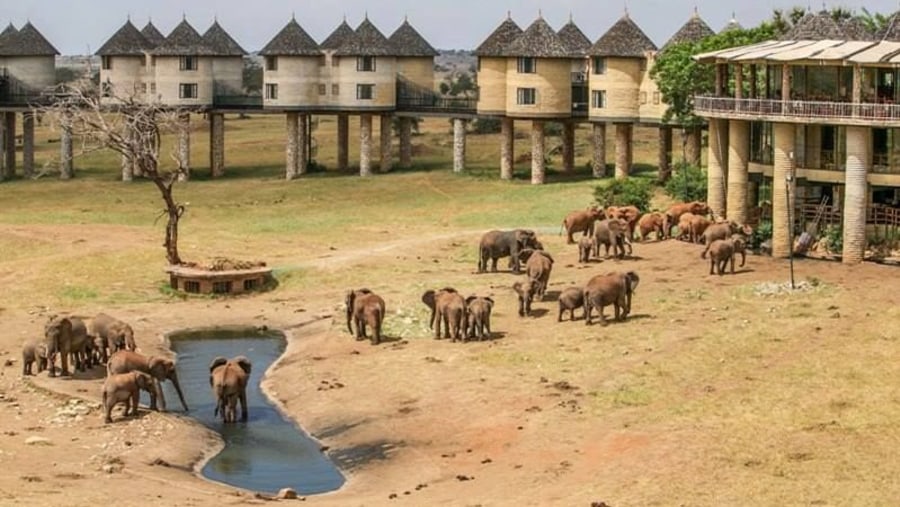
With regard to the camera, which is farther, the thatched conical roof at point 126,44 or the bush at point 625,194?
the thatched conical roof at point 126,44

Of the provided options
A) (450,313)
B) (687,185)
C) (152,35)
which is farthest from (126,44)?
(450,313)

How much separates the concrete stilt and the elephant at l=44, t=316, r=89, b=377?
29.9 meters

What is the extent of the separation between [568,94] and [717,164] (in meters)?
25.2

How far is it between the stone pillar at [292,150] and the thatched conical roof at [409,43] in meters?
7.29

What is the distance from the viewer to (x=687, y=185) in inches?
3017

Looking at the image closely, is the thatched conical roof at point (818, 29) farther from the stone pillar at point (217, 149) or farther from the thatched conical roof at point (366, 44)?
the stone pillar at point (217, 149)

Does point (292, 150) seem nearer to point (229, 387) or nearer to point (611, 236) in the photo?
point (611, 236)

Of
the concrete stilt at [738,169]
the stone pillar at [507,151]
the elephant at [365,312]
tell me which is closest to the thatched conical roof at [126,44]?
the stone pillar at [507,151]

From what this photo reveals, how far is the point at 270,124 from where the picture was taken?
471ft

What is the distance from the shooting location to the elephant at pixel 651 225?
63.3 metres

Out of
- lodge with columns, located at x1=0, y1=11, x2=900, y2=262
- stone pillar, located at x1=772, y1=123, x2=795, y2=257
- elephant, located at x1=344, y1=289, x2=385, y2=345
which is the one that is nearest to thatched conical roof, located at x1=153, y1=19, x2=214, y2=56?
lodge with columns, located at x1=0, y1=11, x2=900, y2=262

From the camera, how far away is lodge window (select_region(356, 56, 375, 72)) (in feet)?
321

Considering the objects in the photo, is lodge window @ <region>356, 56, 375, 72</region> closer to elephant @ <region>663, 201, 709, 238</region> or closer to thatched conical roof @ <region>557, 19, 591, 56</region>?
thatched conical roof @ <region>557, 19, 591, 56</region>

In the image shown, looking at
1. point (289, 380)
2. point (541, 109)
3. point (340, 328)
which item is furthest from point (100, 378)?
point (541, 109)
